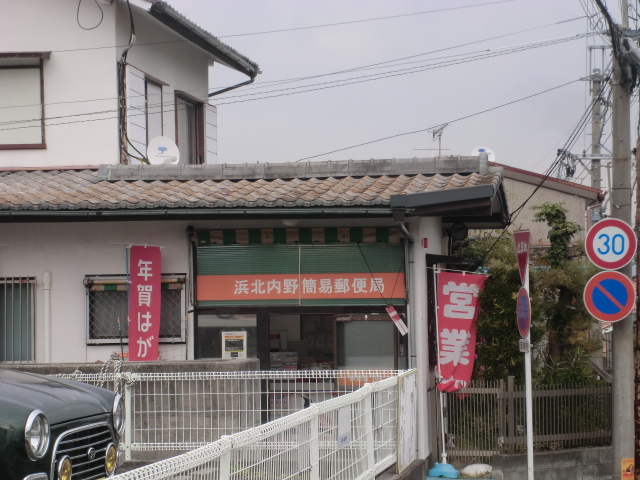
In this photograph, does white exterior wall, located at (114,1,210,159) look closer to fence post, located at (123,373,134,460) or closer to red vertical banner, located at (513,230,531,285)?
fence post, located at (123,373,134,460)

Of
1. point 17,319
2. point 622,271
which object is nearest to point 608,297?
point 622,271

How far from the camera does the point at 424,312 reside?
10.9 m

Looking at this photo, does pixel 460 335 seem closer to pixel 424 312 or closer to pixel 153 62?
pixel 424 312

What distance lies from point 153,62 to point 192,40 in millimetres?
1593

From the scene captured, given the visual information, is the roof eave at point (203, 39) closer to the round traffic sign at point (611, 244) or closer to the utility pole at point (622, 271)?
the utility pole at point (622, 271)

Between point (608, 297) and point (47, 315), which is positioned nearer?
point (608, 297)

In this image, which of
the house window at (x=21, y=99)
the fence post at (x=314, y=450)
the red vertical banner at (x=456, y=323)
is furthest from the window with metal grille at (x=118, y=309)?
the fence post at (x=314, y=450)

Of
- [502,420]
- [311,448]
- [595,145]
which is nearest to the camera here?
[311,448]

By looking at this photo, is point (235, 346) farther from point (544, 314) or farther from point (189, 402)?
point (544, 314)

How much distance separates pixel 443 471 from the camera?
10.7 meters

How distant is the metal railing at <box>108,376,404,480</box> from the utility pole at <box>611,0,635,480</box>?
9.24 feet

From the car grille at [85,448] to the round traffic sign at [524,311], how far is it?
16.6ft

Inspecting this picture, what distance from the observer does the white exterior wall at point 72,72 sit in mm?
13664

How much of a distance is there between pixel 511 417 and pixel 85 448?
7216 mm
